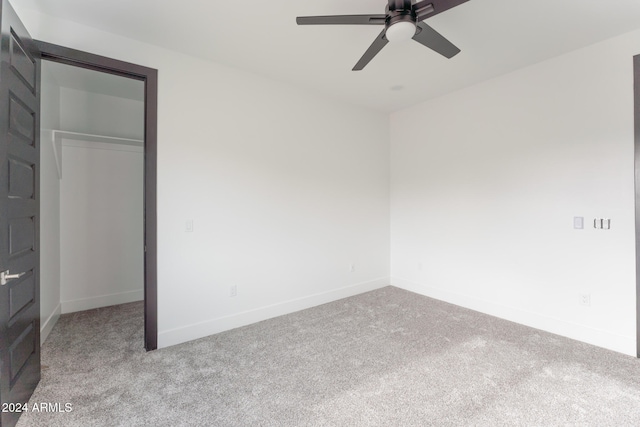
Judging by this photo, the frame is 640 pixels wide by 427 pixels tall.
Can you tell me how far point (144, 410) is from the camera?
5.84 ft

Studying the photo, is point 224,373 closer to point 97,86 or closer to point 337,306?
point 337,306

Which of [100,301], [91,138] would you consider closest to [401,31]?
[91,138]

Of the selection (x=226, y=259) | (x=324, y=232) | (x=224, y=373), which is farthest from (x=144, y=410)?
(x=324, y=232)

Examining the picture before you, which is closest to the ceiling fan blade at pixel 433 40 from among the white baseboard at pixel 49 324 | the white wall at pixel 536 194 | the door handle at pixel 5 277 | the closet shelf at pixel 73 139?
the white wall at pixel 536 194

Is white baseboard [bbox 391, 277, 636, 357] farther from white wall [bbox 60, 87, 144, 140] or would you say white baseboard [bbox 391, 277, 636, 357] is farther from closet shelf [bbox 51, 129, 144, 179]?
white wall [bbox 60, 87, 144, 140]

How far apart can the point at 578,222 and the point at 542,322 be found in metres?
1.08

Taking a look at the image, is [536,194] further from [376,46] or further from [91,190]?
[91,190]

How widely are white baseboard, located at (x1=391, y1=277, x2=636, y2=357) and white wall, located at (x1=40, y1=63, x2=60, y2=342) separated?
14.3 ft

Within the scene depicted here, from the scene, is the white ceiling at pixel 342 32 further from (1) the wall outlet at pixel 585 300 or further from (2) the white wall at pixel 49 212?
(1) the wall outlet at pixel 585 300

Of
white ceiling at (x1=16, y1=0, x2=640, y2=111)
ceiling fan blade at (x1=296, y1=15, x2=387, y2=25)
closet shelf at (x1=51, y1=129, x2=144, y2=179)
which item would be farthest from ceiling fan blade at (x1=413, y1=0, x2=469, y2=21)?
closet shelf at (x1=51, y1=129, x2=144, y2=179)

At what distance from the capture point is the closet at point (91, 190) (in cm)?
311

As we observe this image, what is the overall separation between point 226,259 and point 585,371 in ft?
10.5

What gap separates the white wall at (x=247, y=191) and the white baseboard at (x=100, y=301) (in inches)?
63.8

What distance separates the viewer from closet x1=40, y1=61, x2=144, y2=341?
122 inches
